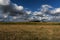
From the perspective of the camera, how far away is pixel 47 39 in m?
14.0

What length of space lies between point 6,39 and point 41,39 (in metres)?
2.87

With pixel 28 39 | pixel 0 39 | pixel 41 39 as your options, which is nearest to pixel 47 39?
pixel 41 39

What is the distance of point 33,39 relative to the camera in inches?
535

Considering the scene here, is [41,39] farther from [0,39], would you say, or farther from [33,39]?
[0,39]

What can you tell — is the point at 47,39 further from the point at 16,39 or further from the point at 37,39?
the point at 16,39

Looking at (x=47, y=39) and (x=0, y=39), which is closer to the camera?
(x=0, y=39)

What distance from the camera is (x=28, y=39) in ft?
44.5

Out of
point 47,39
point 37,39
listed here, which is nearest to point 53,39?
point 47,39

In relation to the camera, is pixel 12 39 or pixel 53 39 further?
pixel 53 39

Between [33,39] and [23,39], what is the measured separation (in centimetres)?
84

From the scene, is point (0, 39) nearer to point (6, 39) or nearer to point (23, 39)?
point (6, 39)

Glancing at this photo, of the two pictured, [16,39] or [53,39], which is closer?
[16,39]

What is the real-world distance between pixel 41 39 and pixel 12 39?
2.44m

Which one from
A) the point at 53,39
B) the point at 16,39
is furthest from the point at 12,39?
the point at 53,39
